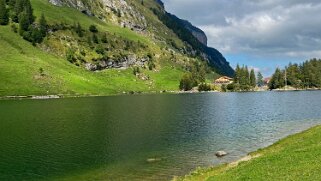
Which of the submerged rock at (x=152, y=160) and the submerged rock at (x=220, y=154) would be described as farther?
the submerged rock at (x=220, y=154)

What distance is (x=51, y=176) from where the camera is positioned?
52562 mm

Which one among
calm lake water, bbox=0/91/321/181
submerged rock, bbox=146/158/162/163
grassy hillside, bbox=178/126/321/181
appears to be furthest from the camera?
submerged rock, bbox=146/158/162/163

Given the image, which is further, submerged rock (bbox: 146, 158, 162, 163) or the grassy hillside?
submerged rock (bbox: 146, 158, 162, 163)

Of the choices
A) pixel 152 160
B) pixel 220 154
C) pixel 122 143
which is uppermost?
pixel 122 143

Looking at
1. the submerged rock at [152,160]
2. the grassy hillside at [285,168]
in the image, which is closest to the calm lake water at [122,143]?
the submerged rock at [152,160]

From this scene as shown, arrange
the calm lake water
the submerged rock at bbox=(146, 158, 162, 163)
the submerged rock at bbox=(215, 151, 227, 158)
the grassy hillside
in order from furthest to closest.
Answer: the submerged rock at bbox=(215, 151, 227, 158), the submerged rock at bbox=(146, 158, 162, 163), the calm lake water, the grassy hillside

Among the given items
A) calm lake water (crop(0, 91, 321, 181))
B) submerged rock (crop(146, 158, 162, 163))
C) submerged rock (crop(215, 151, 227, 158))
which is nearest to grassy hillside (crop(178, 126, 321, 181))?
calm lake water (crop(0, 91, 321, 181))

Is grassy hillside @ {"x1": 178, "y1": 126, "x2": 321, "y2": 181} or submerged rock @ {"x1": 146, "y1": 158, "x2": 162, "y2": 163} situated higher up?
grassy hillside @ {"x1": 178, "y1": 126, "x2": 321, "y2": 181}

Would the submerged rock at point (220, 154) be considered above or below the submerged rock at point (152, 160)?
above

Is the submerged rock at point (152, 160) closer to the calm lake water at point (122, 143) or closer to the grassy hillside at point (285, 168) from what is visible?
the calm lake water at point (122, 143)

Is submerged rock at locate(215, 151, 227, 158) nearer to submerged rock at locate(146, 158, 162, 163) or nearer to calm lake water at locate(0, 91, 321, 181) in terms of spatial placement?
calm lake water at locate(0, 91, 321, 181)

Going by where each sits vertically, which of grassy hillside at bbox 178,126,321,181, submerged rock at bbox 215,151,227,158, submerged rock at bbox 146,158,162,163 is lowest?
submerged rock at bbox 146,158,162,163

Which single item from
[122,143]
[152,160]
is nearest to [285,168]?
[152,160]

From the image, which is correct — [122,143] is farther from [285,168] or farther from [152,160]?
[285,168]
